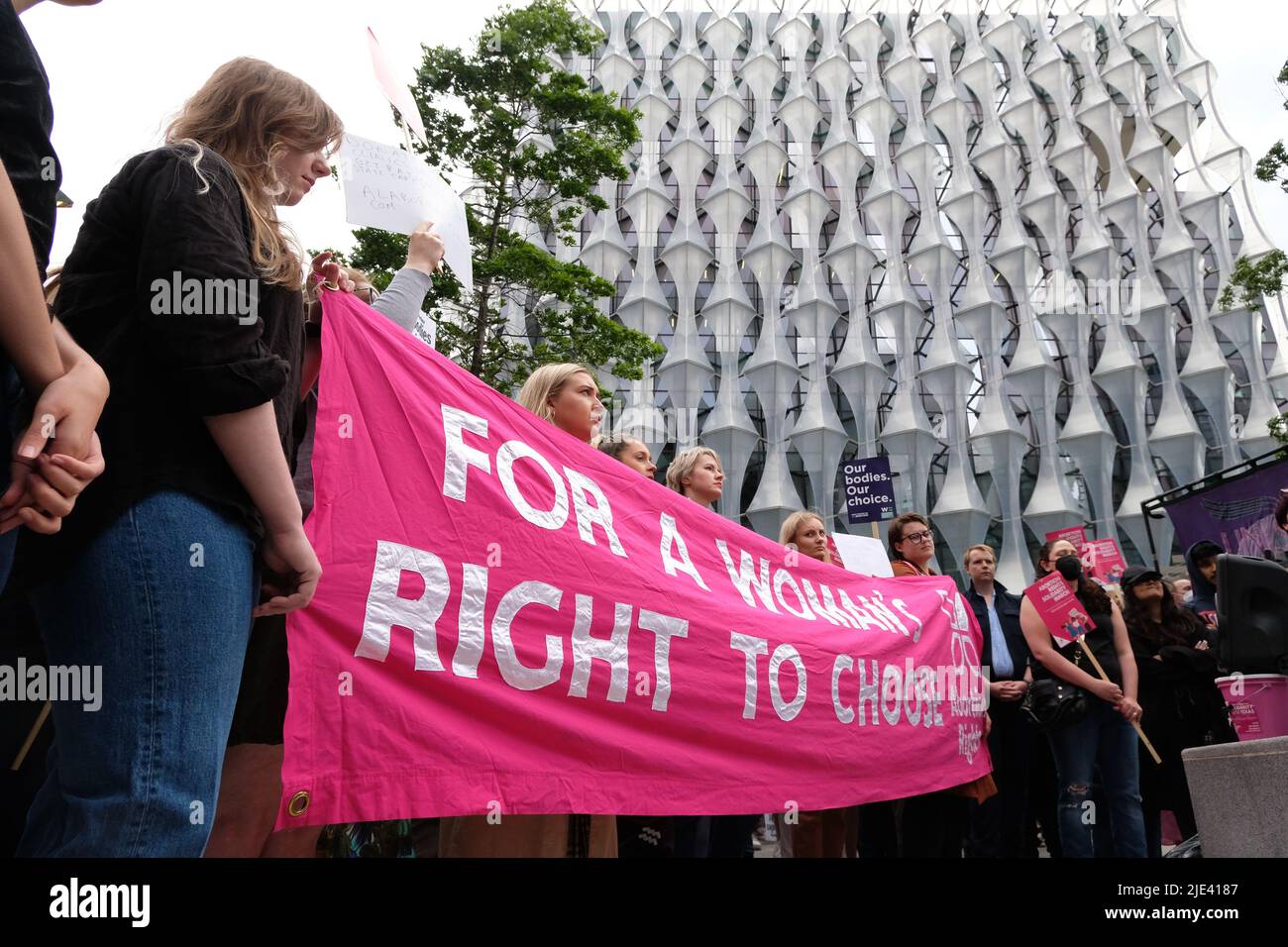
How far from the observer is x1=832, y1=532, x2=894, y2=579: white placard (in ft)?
18.8

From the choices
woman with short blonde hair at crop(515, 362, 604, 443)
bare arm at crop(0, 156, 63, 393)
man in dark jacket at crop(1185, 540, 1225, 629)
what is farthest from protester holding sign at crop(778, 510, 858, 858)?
bare arm at crop(0, 156, 63, 393)

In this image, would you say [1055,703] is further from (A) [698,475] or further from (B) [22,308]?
(B) [22,308]

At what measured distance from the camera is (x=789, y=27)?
36.5 m

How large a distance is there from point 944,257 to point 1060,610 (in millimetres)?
29739

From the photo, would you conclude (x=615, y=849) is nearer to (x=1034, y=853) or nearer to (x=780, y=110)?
(x=1034, y=853)

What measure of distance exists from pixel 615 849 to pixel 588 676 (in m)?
0.77

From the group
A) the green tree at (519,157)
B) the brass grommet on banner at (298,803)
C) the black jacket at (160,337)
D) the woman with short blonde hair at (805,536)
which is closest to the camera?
the black jacket at (160,337)

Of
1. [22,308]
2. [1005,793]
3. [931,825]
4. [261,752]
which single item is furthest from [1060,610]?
[22,308]

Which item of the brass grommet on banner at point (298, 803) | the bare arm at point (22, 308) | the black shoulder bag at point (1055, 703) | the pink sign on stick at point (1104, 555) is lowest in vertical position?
the brass grommet on banner at point (298, 803)

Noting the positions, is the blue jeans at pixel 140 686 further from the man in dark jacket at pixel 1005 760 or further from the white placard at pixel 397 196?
the man in dark jacket at pixel 1005 760

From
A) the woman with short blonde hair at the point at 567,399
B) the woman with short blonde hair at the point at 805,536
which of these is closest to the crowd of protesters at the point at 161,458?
the woman with short blonde hair at the point at 567,399

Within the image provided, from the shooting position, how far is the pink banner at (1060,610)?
495 centimetres

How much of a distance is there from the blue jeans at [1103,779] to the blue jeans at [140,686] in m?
4.28

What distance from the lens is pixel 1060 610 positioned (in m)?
4.97
